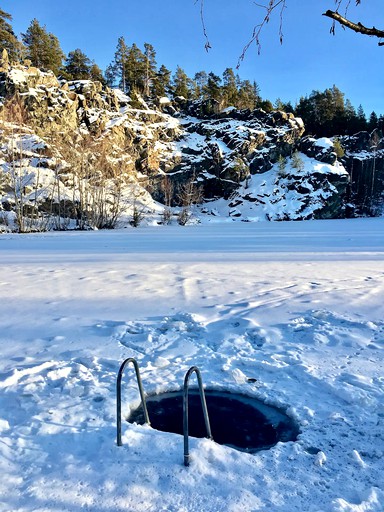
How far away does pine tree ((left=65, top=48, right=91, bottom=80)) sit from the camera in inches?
2148

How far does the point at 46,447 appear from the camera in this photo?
2803 millimetres

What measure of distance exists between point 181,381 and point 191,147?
47.9 meters

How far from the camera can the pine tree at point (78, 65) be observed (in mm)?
54562

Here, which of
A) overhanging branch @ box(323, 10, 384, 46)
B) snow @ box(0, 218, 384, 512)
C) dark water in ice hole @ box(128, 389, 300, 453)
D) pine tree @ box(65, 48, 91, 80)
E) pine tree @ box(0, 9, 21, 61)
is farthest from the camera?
pine tree @ box(65, 48, 91, 80)

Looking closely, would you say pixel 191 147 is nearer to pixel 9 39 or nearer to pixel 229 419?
pixel 9 39

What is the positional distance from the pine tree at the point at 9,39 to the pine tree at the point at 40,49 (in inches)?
97.6

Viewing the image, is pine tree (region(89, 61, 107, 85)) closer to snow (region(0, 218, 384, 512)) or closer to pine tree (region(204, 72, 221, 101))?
pine tree (region(204, 72, 221, 101))

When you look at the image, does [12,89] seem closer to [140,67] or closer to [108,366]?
[140,67]

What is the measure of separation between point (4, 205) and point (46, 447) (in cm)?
2958

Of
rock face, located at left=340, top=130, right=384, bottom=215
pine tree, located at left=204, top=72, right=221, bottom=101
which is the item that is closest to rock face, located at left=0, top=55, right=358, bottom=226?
rock face, located at left=340, top=130, right=384, bottom=215

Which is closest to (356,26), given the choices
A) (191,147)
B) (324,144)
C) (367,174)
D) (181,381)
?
(181,381)

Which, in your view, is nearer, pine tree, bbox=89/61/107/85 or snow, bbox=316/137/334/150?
snow, bbox=316/137/334/150

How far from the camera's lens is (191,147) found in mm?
49031

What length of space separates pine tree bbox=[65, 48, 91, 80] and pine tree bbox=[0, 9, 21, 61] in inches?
305
